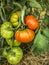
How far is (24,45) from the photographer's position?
196 cm

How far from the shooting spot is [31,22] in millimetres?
1592

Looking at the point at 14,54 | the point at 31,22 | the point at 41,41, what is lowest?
the point at 14,54

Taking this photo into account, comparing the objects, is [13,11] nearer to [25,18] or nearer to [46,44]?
[25,18]

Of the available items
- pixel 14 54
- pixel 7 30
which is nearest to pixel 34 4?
pixel 7 30

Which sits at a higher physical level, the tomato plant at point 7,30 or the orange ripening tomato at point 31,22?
the orange ripening tomato at point 31,22

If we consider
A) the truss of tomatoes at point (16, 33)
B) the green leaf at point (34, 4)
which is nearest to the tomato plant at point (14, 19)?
the truss of tomatoes at point (16, 33)

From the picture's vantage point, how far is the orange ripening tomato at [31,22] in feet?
5.23

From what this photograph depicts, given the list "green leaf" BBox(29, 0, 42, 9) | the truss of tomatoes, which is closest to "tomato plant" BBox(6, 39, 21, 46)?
the truss of tomatoes

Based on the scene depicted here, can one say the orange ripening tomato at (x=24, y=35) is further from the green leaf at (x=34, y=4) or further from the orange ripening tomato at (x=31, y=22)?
the green leaf at (x=34, y=4)

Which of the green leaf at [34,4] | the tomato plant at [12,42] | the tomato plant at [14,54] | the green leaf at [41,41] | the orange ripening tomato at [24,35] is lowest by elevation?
the tomato plant at [14,54]

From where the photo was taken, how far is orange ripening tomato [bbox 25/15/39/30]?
5.23ft

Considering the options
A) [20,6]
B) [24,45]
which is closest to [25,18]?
[20,6]

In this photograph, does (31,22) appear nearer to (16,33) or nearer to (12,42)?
(16,33)

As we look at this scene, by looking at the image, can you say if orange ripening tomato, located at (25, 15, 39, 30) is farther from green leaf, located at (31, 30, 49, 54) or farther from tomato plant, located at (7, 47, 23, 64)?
tomato plant, located at (7, 47, 23, 64)
